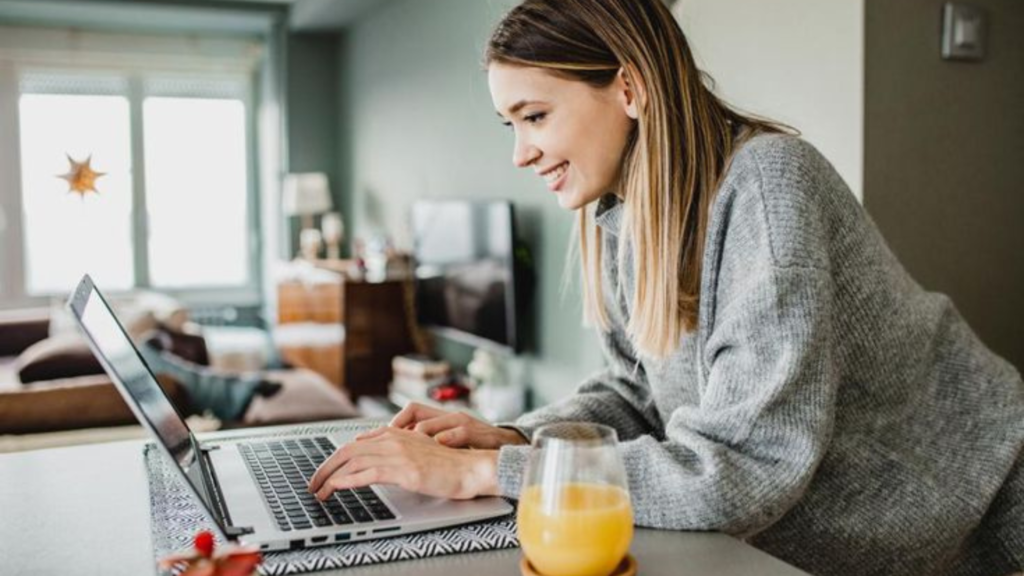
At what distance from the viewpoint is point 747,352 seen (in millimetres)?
973

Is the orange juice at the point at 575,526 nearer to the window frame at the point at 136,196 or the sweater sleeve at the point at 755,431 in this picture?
the sweater sleeve at the point at 755,431

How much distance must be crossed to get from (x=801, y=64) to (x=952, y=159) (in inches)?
15.5

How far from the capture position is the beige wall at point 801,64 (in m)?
2.10

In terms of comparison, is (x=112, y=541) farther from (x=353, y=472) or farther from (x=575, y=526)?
(x=575, y=526)

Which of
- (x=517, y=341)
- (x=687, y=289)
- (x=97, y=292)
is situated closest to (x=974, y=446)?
(x=687, y=289)

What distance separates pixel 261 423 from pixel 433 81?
2341 millimetres

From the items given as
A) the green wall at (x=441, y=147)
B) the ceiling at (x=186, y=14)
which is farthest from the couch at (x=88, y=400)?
the ceiling at (x=186, y=14)

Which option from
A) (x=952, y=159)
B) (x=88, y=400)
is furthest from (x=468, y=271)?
(x=952, y=159)

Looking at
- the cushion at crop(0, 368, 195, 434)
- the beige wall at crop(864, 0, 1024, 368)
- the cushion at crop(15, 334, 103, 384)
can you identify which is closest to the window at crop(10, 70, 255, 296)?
the cushion at crop(15, 334, 103, 384)

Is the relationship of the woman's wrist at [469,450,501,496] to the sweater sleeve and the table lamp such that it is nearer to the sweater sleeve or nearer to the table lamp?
the sweater sleeve

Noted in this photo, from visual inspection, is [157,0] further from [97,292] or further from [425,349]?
[97,292]

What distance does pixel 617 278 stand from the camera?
4.52ft

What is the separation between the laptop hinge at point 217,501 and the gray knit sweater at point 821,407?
0.26 m

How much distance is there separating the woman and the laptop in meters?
0.03
